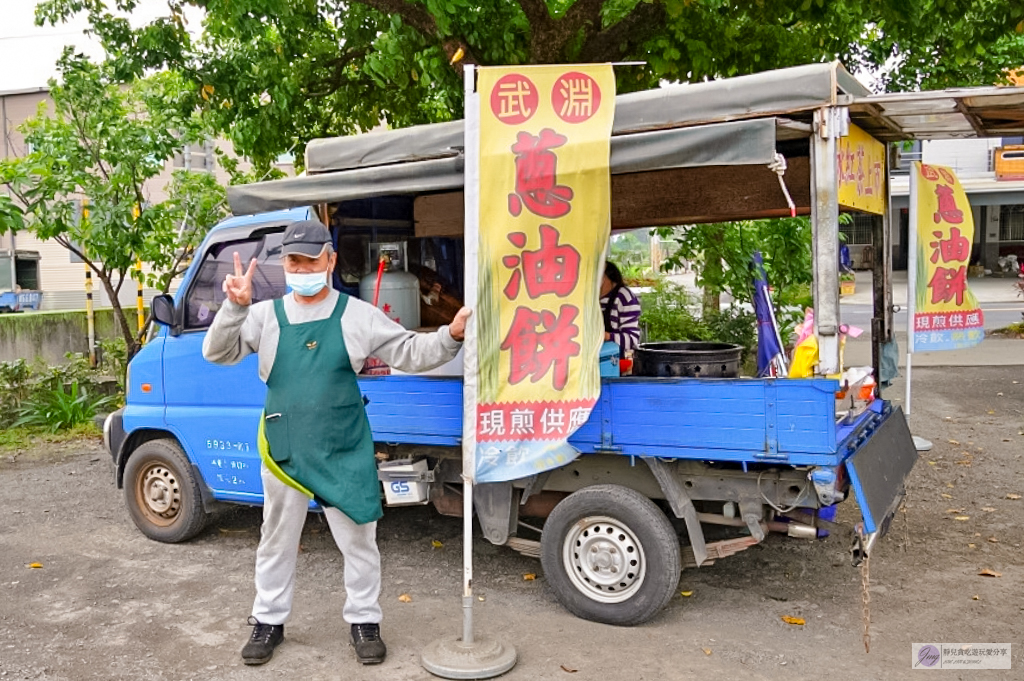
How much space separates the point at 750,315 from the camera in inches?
427

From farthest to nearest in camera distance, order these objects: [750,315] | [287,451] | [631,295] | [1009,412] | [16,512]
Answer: [750,315], [1009,412], [16,512], [631,295], [287,451]

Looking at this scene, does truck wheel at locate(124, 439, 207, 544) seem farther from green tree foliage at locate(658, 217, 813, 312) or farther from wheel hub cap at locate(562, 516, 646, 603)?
green tree foliage at locate(658, 217, 813, 312)

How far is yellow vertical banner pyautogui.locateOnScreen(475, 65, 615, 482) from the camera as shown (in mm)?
4215

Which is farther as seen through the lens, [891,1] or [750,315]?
[750,315]

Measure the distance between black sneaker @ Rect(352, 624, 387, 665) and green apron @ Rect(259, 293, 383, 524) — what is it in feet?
1.76

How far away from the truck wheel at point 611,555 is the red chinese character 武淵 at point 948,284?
295cm

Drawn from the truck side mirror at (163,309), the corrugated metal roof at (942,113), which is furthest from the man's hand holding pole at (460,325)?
the truck side mirror at (163,309)

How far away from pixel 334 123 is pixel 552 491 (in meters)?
7.29

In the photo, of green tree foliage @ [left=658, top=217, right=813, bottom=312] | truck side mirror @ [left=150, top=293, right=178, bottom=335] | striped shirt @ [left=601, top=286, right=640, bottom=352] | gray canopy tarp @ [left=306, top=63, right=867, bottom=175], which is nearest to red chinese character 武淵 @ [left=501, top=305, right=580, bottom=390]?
gray canopy tarp @ [left=306, top=63, right=867, bottom=175]

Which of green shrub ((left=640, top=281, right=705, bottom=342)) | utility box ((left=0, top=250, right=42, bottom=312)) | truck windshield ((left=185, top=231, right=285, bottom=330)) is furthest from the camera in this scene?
utility box ((left=0, top=250, right=42, bottom=312))

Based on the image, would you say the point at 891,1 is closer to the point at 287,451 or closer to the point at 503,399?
the point at 503,399

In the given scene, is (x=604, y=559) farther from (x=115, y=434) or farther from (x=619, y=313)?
(x=115, y=434)

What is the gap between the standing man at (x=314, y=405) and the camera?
4.23m

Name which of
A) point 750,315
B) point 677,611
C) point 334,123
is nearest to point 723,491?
point 677,611
